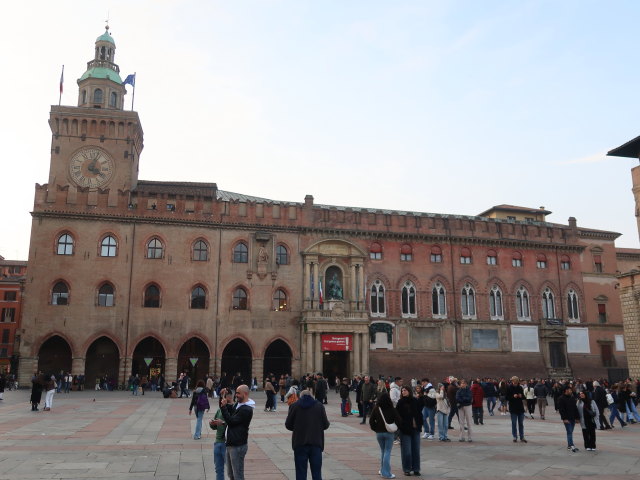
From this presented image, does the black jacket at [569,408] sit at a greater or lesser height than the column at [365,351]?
lesser

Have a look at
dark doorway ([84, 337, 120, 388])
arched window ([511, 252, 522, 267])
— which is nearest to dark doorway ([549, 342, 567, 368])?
arched window ([511, 252, 522, 267])

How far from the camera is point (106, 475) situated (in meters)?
11.0

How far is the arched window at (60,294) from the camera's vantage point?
41344mm

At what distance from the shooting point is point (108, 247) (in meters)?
43.2

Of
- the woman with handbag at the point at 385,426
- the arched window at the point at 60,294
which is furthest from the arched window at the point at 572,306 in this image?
the woman with handbag at the point at 385,426

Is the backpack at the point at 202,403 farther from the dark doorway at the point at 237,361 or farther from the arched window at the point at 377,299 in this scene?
the arched window at the point at 377,299

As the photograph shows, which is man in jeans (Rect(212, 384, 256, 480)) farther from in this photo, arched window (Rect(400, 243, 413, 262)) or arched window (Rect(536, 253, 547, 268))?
arched window (Rect(536, 253, 547, 268))

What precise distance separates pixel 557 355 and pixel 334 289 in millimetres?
20477

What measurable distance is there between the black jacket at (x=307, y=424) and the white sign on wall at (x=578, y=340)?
154 feet

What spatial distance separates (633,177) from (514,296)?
16091mm

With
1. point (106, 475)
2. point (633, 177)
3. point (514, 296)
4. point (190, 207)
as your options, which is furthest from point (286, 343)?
point (106, 475)

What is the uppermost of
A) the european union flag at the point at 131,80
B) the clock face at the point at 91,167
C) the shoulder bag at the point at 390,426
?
the european union flag at the point at 131,80

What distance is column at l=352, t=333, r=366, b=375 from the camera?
146 feet

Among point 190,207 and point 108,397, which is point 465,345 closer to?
point 190,207
